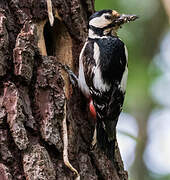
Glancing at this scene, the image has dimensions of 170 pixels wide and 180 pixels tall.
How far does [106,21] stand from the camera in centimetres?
354

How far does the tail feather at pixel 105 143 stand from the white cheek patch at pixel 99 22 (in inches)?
35.0

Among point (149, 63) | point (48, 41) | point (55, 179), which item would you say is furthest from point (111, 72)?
point (149, 63)

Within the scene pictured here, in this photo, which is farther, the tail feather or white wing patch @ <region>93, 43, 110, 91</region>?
white wing patch @ <region>93, 43, 110, 91</region>

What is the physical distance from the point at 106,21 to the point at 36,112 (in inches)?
57.2

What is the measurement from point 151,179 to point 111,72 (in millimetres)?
3364

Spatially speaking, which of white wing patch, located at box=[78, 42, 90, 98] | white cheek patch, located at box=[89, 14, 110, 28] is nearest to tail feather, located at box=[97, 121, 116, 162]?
white wing patch, located at box=[78, 42, 90, 98]

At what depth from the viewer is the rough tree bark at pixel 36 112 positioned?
2168 millimetres

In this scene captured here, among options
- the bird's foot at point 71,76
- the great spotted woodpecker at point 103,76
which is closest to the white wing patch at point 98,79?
the great spotted woodpecker at point 103,76

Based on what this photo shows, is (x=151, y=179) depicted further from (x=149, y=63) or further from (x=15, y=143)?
(x=15, y=143)

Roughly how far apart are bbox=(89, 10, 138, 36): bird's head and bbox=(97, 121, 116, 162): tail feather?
90 cm

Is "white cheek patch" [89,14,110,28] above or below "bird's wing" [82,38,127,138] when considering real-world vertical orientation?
above

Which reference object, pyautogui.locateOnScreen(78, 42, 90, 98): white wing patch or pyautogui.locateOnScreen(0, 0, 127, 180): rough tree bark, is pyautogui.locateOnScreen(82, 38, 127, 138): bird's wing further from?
pyautogui.locateOnScreen(0, 0, 127, 180): rough tree bark

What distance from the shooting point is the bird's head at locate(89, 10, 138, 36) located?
338 cm

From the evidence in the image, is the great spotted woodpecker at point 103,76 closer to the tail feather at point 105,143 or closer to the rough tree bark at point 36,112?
the tail feather at point 105,143
